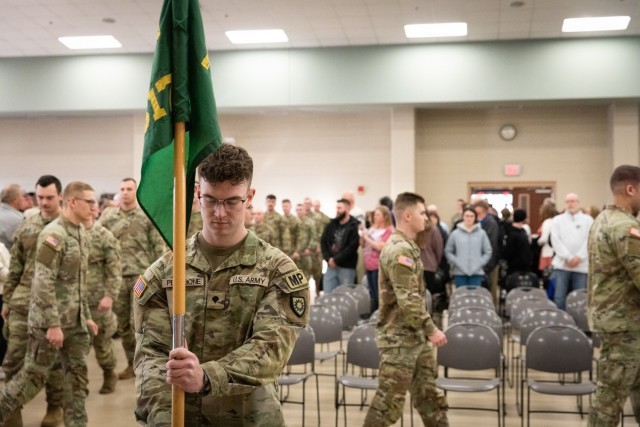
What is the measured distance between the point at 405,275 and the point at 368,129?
1113 centimetres

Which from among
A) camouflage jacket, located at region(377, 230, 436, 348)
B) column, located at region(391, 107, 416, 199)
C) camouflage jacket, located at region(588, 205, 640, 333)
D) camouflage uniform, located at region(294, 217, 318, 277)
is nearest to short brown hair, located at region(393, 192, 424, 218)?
camouflage jacket, located at region(377, 230, 436, 348)

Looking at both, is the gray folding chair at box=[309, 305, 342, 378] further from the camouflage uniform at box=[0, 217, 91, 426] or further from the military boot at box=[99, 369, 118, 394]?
the camouflage uniform at box=[0, 217, 91, 426]

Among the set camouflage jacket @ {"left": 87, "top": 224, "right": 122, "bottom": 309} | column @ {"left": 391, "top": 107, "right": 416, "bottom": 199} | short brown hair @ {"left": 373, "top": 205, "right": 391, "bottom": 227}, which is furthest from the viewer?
column @ {"left": 391, "top": 107, "right": 416, "bottom": 199}

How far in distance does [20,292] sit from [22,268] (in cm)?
19

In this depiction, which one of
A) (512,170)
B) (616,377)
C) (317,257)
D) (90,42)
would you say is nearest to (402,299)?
(616,377)

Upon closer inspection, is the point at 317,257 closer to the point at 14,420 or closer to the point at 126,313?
the point at 126,313

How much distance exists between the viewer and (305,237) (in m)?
12.5

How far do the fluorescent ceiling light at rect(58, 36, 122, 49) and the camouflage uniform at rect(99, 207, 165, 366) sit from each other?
806 centimetres

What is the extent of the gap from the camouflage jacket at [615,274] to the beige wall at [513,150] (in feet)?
34.4

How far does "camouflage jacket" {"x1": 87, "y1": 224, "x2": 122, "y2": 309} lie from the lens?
576 cm

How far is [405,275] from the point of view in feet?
14.1

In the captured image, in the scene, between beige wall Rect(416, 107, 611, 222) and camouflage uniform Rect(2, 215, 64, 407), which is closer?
camouflage uniform Rect(2, 215, 64, 407)

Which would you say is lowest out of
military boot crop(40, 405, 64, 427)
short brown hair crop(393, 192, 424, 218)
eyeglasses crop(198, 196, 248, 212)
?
military boot crop(40, 405, 64, 427)

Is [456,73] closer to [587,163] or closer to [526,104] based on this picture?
[526,104]
